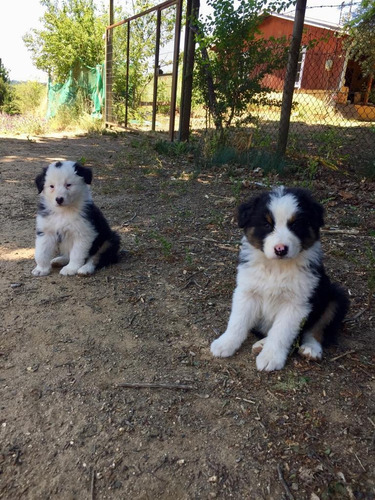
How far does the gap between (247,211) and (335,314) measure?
1.02m

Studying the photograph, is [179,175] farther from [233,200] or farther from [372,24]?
[372,24]

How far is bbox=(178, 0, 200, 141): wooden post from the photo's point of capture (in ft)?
29.8

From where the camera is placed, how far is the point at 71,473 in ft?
6.31

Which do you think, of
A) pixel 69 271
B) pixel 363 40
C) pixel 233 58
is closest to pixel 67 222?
pixel 69 271

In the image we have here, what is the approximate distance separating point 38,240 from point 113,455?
8.28 ft

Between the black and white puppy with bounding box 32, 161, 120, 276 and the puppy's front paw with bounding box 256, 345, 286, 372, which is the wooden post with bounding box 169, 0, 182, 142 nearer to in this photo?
the black and white puppy with bounding box 32, 161, 120, 276

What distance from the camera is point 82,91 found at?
19.3 meters

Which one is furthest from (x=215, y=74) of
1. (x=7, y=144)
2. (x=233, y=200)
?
(x=7, y=144)

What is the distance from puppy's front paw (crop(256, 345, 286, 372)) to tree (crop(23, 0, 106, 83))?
73.0 feet

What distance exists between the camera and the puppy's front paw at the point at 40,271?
3.95 metres

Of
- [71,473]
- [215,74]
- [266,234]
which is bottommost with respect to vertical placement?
[71,473]

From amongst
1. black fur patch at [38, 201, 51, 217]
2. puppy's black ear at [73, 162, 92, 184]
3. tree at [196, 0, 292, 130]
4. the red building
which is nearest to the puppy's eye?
puppy's black ear at [73, 162, 92, 184]

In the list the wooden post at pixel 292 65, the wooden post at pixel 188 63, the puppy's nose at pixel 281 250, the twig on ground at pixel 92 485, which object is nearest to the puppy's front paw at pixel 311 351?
the puppy's nose at pixel 281 250

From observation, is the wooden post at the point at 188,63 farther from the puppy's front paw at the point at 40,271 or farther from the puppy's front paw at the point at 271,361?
the puppy's front paw at the point at 271,361
